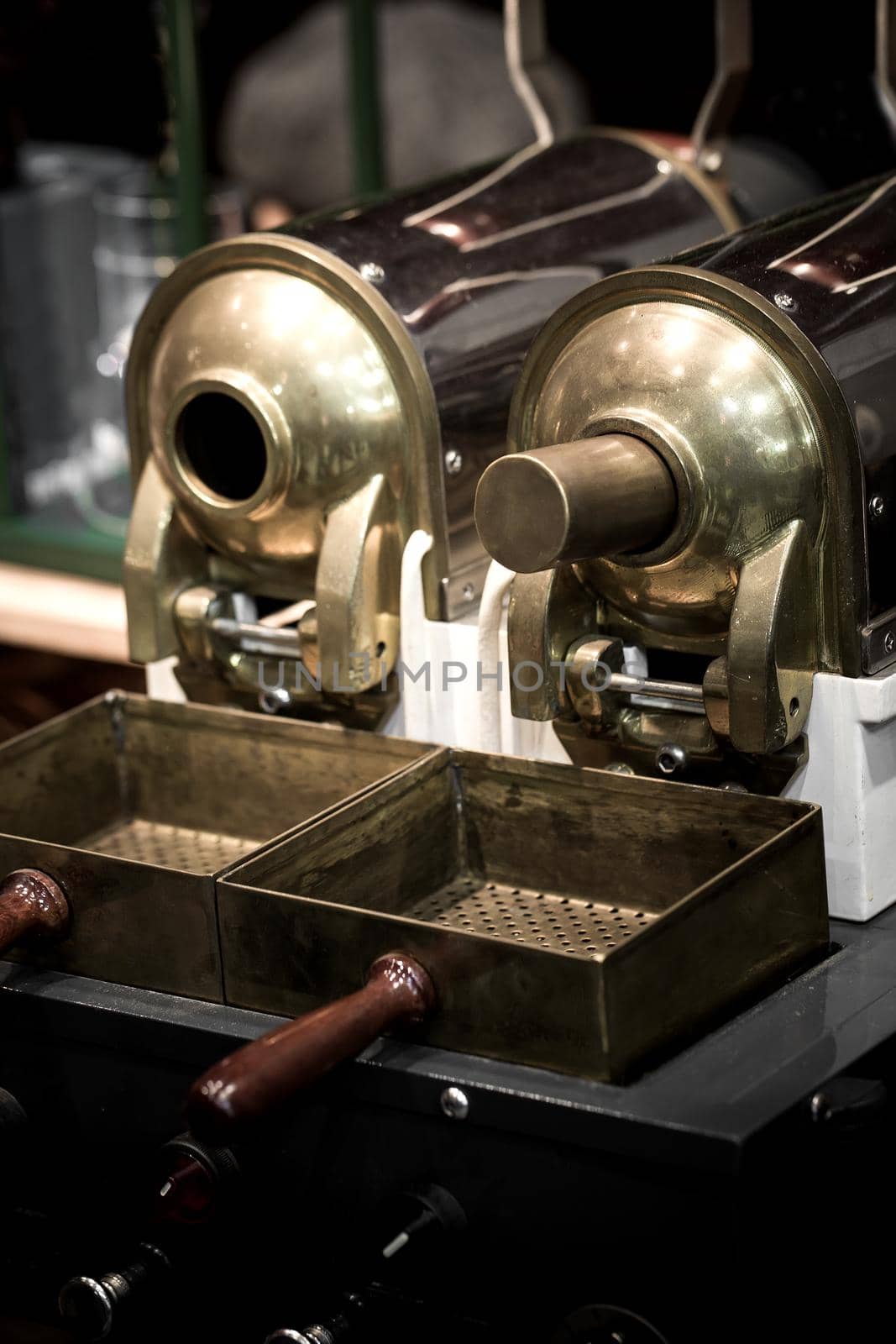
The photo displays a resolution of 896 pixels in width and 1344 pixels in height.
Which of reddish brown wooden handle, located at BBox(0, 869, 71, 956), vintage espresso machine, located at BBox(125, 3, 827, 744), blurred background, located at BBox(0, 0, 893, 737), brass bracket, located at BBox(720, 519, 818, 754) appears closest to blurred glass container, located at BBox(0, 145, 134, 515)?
blurred background, located at BBox(0, 0, 893, 737)

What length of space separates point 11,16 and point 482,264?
0.96 m

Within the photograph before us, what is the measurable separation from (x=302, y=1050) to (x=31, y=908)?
262 mm

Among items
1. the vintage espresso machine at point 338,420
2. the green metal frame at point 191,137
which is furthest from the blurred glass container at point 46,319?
the vintage espresso machine at point 338,420

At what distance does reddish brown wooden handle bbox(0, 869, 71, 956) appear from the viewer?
1.16 meters

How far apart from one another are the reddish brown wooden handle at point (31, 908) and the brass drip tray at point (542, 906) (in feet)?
0.38

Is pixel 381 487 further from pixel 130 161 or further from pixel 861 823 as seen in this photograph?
pixel 130 161

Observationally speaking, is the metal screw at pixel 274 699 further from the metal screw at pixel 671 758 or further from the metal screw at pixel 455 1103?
the metal screw at pixel 455 1103

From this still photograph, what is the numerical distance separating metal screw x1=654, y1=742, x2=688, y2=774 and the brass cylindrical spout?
0.49ft

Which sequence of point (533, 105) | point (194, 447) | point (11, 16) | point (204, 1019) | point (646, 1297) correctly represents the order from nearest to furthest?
point (646, 1297), point (204, 1019), point (194, 447), point (533, 105), point (11, 16)

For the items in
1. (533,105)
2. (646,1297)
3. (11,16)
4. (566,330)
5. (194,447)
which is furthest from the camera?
(11,16)

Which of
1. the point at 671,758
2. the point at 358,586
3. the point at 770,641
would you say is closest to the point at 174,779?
the point at 358,586

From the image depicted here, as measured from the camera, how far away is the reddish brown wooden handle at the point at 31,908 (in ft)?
3.80

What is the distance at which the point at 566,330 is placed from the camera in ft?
4.03

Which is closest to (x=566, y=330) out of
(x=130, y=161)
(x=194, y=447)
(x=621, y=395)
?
(x=621, y=395)
